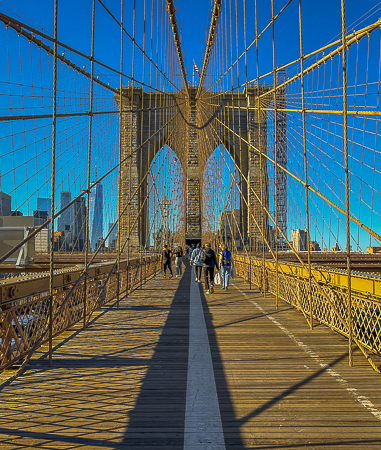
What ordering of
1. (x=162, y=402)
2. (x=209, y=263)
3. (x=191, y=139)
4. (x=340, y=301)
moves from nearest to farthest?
(x=162, y=402)
(x=340, y=301)
(x=209, y=263)
(x=191, y=139)

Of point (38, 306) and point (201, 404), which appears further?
point (38, 306)

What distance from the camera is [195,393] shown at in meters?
2.81

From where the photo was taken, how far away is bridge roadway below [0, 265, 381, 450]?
2176 mm

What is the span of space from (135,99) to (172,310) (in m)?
27.3

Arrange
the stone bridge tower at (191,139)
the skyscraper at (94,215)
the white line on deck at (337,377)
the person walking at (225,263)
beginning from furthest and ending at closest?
the skyscraper at (94,215) < the stone bridge tower at (191,139) < the person walking at (225,263) < the white line on deck at (337,377)

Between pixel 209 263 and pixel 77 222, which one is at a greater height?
pixel 77 222

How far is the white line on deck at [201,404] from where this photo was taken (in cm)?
214

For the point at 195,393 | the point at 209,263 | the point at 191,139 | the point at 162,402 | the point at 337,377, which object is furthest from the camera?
the point at 191,139

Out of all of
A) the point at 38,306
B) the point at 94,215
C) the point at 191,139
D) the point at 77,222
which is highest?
the point at 191,139

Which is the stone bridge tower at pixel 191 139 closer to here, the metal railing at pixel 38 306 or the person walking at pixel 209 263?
the person walking at pixel 209 263

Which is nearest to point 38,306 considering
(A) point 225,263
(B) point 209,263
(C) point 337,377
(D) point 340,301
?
(C) point 337,377

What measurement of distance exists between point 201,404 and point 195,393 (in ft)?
0.63

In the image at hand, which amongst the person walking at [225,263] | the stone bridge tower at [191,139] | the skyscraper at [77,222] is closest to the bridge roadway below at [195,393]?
the person walking at [225,263]

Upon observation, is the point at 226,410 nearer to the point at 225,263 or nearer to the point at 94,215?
the point at 225,263
